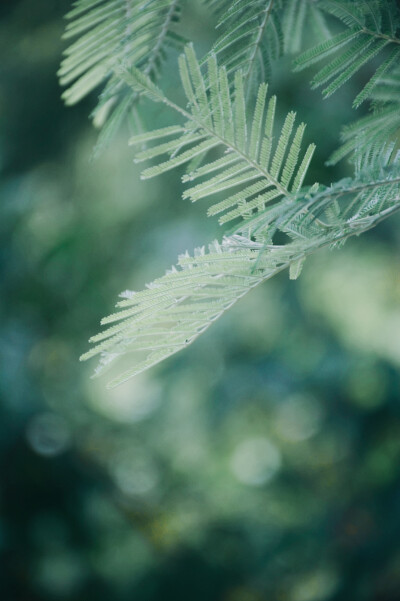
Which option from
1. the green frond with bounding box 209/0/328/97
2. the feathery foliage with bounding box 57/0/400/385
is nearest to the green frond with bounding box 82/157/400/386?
the feathery foliage with bounding box 57/0/400/385

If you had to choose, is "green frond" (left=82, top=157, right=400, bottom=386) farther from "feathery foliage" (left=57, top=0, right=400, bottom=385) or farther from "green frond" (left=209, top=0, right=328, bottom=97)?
"green frond" (left=209, top=0, right=328, bottom=97)

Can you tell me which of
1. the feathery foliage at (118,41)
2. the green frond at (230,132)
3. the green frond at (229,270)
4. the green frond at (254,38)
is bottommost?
the green frond at (229,270)

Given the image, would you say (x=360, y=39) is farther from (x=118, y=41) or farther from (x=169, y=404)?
(x=169, y=404)

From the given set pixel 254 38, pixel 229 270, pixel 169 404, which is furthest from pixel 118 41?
pixel 169 404

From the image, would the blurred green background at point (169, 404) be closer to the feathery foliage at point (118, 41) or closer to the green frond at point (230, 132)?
the feathery foliage at point (118, 41)

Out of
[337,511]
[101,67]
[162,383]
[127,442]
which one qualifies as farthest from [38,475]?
[101,67]

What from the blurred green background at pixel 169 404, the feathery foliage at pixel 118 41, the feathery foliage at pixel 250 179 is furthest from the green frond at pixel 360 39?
the blurred green background at pixel 169 404
